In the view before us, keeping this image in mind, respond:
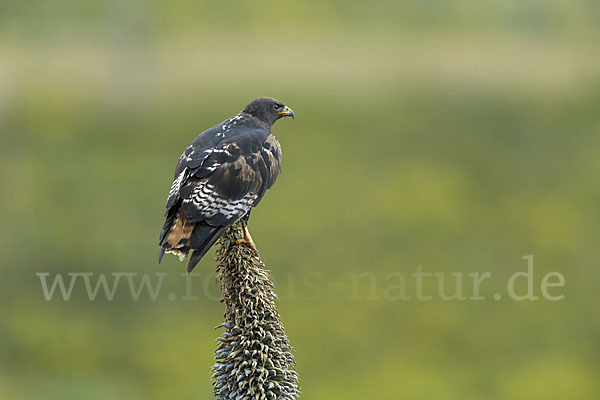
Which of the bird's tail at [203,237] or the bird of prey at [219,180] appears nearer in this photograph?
the bird's tail at [203,237]

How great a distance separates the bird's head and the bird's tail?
11.1 feet

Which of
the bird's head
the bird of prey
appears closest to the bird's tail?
the bird of prey

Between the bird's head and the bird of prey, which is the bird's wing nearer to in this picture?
the bird of prey

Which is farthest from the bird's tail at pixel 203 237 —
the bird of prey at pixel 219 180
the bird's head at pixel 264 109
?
the bird's head at pixel 264 109

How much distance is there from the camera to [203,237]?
26.3 feet

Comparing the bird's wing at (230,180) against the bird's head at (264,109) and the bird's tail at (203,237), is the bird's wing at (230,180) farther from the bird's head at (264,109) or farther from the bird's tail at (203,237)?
the bird's head at (264,109)

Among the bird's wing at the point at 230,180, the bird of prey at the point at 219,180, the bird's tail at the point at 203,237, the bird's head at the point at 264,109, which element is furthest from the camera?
the bird's head at the point at 264,109

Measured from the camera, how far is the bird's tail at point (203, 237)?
26.0 ft

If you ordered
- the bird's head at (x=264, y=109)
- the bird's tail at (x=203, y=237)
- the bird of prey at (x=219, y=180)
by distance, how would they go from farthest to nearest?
the bird's head at (x=264, y=109) → the bird of prey at (x=219, y=180) → the bird's tail at (x=203, y=237)

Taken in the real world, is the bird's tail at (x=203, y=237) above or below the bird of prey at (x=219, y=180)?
below

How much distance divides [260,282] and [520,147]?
27247mm

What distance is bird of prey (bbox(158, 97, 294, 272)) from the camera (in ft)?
26.6

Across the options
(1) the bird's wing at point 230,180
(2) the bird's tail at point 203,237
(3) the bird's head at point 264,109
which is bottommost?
(2) the bird's tail at point 203,237

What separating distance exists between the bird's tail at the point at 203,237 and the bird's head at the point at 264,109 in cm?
337
